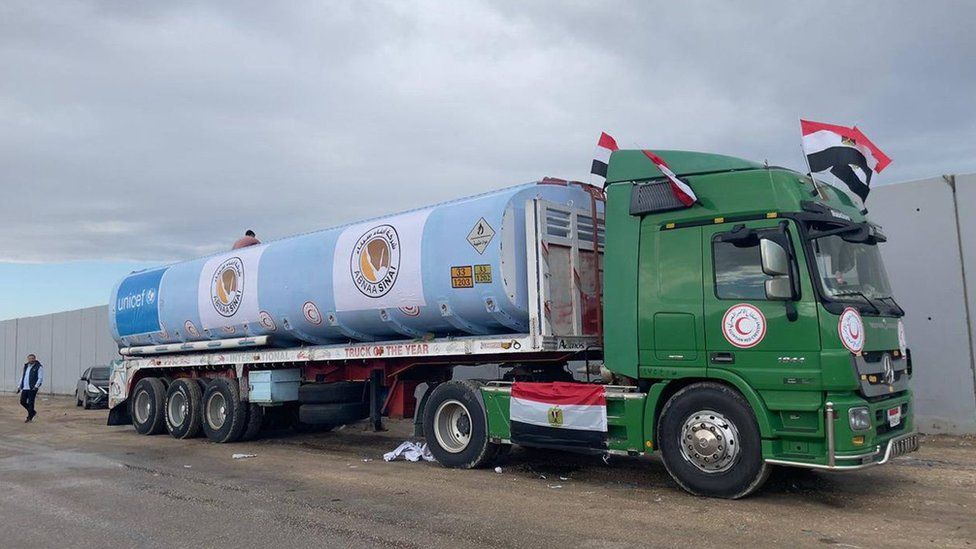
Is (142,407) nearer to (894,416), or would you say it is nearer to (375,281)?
(375,281)

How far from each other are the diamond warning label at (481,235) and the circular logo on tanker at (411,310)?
130 cm

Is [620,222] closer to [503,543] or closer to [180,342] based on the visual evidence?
[503,543]

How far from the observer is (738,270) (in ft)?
23.6

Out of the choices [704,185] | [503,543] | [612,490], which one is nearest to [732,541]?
[503,543]

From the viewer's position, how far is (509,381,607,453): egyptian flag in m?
8.11

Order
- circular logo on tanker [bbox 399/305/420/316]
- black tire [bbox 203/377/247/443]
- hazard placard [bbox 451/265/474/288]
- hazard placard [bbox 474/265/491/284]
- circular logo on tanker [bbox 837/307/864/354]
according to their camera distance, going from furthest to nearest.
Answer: black tire [bbox 203/377/247/443]
circular logo on tanker [bbox 399/305/420/316]
hazard placard [bbox 451/265/474/288]
hazard placard [bbox 474/265/491/284]
circular logo on tanker [bbox 837/307/864/354]

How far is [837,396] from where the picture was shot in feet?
21.8

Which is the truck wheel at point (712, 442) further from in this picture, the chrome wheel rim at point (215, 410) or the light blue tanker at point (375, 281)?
the chrome wheel rim at point (215, 410)

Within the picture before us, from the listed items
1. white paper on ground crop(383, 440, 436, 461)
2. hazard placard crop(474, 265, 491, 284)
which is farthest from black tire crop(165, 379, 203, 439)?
hazard placard crop(474, 265, 491, 284)

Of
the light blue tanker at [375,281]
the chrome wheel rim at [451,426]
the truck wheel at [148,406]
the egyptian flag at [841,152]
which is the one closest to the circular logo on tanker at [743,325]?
the egyptian flag at [841,152]

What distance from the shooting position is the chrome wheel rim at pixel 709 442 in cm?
709

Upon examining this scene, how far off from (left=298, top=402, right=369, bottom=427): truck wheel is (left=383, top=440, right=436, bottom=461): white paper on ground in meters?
0.94

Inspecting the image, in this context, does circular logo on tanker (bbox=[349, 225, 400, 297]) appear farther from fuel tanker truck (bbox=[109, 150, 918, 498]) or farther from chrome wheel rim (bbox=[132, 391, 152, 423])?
chrome wheel rim (bbox=[132, 391, 152, 423])

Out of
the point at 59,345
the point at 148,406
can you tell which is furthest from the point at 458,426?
the point at 59,345
